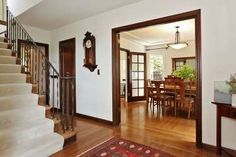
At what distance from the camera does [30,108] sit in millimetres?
2654

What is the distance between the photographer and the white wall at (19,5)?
3.56 metres

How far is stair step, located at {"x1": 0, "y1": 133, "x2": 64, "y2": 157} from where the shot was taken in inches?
82.8

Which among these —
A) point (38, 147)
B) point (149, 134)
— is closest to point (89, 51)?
point (149, 134)

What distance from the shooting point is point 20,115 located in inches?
95.8

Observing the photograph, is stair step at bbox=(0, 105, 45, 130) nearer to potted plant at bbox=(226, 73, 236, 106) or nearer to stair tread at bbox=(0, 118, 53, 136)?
stair tread at bbox=(0, 118, 53, 136)

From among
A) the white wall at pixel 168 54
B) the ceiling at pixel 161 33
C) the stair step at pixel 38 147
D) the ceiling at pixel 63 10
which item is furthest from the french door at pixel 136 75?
the stair step at pixel 38 147

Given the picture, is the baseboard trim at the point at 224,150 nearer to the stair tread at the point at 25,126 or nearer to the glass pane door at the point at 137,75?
the stair tread at the point at 25,126

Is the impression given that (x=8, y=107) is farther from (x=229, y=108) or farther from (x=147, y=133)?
(x=229, y=108)

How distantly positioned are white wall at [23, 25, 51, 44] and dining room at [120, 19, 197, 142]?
8.18 feet

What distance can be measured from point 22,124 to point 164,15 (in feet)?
9.27

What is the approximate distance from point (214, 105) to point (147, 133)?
131 cm

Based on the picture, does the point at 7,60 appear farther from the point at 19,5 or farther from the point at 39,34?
the point at 39,34

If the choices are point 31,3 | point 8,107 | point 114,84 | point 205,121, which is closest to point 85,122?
point 114,84

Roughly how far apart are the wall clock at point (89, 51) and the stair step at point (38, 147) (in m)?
1.91
